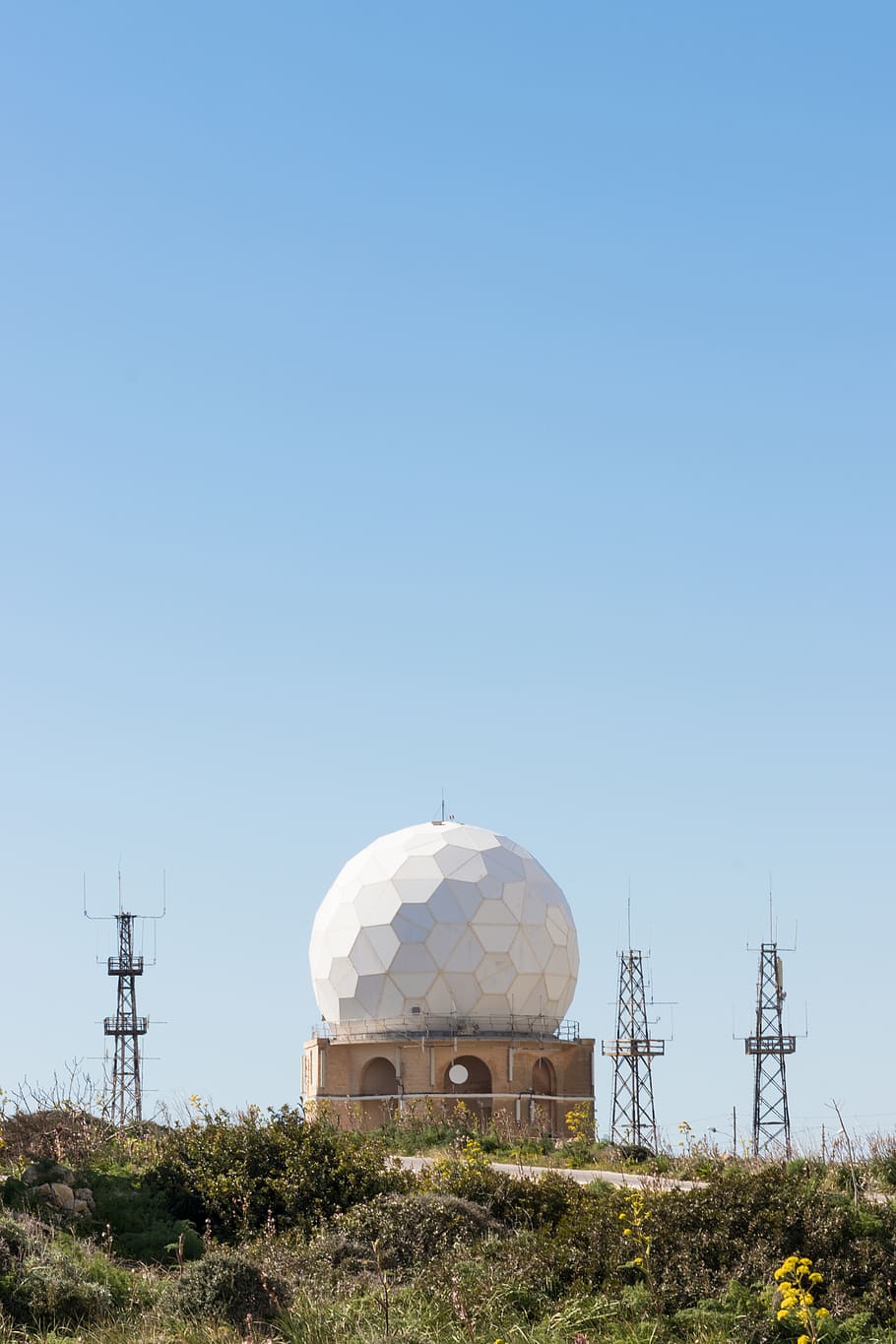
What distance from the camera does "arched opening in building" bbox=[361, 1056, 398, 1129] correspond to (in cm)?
4134

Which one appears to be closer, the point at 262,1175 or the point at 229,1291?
the point at 229,1291

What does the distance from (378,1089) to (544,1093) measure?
467 centimetres

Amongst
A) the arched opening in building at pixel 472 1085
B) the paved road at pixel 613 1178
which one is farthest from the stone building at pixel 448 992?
the paved road at pixel 613 1178

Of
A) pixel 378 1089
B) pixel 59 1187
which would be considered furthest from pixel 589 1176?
pixel 378 1089

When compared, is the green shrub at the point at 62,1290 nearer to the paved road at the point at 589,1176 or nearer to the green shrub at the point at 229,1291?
the green shrub at the point at 229,1291

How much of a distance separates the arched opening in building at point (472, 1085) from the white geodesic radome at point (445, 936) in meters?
1.20

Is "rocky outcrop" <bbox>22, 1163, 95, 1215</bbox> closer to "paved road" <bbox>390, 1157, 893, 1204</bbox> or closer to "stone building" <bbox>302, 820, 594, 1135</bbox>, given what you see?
"paved road" <bbox>390, 1157, 893, 1204</bbox>

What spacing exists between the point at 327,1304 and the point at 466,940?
2897cm

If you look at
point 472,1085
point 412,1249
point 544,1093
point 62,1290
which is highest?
point 62,1290

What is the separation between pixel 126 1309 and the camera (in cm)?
1395

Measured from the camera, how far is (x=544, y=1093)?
43.7 meters

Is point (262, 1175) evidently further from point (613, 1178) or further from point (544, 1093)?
point (544, 1093)

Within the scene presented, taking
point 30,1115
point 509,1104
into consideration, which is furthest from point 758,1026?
point 30,1115

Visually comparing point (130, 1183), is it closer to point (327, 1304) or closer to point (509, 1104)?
point (327, 1304)
